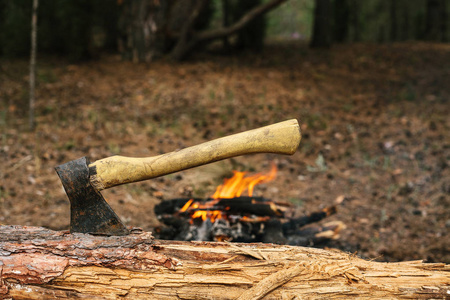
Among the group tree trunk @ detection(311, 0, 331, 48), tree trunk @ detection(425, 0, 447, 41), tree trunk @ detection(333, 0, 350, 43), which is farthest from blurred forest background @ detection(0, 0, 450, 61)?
tree trunk @ detection(425, 0, 447, 41)

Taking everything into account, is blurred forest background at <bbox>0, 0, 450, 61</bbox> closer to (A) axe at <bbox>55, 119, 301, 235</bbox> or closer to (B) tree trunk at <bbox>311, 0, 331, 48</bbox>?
(B) tree trunk at <bbox>311, 0, 331, 48</bbox>

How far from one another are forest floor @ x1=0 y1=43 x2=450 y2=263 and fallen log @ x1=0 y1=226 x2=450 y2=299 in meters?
1.79

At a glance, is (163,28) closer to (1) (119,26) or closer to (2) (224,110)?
(1) (119,26)

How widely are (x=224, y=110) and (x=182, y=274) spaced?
513cm

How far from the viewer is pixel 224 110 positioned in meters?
6.78

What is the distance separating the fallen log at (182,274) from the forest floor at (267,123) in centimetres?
179

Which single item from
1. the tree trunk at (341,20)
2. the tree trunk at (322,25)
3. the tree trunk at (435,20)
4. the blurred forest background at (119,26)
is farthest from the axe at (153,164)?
the tree trunk at (435,20)

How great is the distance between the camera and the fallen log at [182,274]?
Result: 1.75 m

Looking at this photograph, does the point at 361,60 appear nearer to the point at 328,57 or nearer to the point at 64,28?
the point at 328,57

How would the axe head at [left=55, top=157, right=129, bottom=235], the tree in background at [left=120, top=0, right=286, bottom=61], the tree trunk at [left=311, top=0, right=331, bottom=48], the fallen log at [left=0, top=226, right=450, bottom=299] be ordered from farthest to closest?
the tree trunk at [left=311, top=0, right=331, bottom=48] < the tree in background at [left=120, top=0, right=286, bottom=61] < the axe head at [left=55, top=157, right=129, bottom=235] < the fallen log at [left=0, top=226, right=450, bottom=299]

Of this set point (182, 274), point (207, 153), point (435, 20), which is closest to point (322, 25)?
point (435, 20)

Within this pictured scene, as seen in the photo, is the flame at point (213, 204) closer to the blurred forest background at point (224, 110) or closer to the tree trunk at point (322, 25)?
the blurred forest background at point (224, 110)

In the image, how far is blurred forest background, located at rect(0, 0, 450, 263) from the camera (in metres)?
4.50

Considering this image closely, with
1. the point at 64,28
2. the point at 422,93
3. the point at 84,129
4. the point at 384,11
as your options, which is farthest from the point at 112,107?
the point at 384,11
